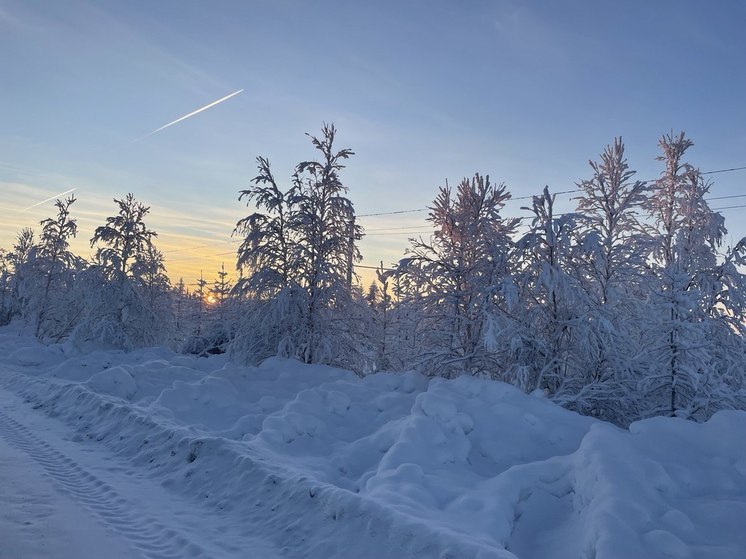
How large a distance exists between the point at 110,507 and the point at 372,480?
276cm

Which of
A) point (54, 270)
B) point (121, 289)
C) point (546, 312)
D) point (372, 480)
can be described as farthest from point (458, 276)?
point (54, 270)

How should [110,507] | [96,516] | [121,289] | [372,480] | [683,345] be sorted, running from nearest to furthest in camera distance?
1. [96,516]
2. [110,507]
3. [372,480]
4. [683,345]
5. [121,289]

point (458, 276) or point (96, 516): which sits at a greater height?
point (458, 276)

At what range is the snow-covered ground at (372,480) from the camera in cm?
441

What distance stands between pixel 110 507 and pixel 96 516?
0.32 m

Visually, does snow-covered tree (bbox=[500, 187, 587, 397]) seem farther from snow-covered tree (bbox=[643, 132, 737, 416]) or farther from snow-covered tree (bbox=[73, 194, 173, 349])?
snow-covered tree (bbox=[73, 194, 173, 349])

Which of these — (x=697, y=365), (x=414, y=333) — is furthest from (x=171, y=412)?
(x=697, y=365)

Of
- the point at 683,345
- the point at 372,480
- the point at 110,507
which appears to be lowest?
the point at 110,507

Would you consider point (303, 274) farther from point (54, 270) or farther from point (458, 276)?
point (54, 270)

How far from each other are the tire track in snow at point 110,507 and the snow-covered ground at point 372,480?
0.09 feet

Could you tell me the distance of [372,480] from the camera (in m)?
5.78

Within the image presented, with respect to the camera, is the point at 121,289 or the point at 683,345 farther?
the point at 121,289

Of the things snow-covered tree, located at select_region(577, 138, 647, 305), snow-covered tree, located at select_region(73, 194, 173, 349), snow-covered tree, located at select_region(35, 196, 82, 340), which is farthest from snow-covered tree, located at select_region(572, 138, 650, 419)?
snow-covered tree, located at select_region(35, 196, 82, 340)

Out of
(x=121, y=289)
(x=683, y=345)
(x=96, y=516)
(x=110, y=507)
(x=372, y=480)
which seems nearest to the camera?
(x=96, y=516)
